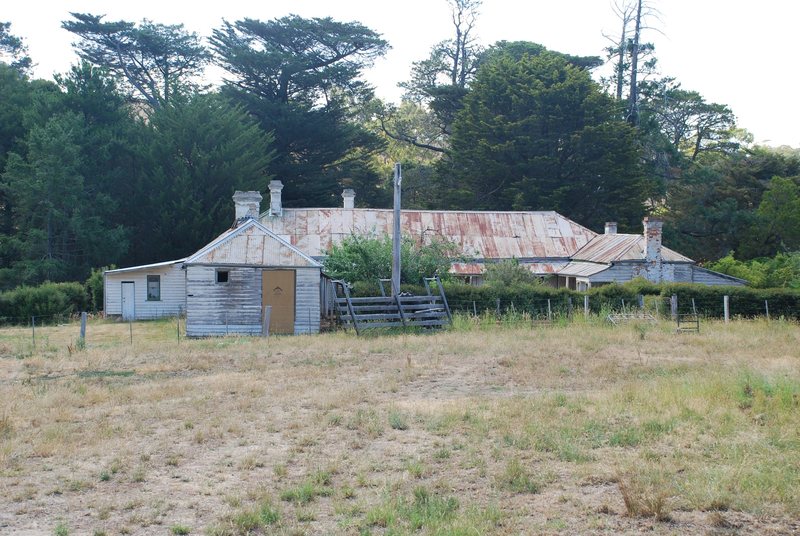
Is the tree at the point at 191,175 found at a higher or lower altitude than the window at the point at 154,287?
higher

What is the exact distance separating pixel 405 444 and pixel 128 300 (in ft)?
81.6

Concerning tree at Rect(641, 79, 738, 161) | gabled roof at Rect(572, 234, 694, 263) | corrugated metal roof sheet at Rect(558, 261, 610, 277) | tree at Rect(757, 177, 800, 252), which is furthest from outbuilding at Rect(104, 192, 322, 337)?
tree at Rect(641, 79, 738, 161)

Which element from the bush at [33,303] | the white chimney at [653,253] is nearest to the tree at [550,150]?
the white chimney at [653,253]

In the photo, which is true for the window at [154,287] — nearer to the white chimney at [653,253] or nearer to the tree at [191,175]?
the tree at [191,175]

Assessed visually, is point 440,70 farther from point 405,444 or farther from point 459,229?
point 405,444

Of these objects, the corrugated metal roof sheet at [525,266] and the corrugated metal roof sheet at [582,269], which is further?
the corrugated metal roof sheet at [525,266]

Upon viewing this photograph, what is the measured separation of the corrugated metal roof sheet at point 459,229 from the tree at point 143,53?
669 inches

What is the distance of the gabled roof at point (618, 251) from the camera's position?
2961cm

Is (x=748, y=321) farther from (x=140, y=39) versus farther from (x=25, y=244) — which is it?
(x=140, y=39)

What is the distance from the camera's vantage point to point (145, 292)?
104 feet

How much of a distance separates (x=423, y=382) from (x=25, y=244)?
3089cm

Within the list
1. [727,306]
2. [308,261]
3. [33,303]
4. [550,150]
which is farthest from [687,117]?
[33,303]

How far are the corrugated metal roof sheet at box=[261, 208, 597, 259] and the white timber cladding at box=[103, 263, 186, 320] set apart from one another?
4.45 m

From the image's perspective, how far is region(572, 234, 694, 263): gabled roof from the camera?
29609 millimetres
